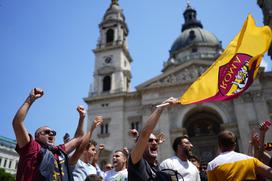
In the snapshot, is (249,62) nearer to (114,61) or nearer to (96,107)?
(96,107)

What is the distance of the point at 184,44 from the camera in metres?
46.2

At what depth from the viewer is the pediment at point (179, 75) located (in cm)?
2795

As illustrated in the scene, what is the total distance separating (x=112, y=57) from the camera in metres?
32.8

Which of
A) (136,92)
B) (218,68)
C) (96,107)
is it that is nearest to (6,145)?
(96,107)

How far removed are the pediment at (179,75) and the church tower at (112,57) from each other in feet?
12.6

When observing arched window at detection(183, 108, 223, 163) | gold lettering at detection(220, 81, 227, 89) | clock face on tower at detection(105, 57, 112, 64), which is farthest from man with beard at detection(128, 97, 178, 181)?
clock face on tower at detection(105, 57, 112, 64)

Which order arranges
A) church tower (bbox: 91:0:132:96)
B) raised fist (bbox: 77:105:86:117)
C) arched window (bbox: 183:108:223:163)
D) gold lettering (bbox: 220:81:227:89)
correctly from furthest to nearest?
church tower (bbox: 91:0:132:96) < arched window (bbox: 183:108:223:163) < gold lettering (bbox: 220:81:227:89) < raised fist (bbox: 77:105:86:117)

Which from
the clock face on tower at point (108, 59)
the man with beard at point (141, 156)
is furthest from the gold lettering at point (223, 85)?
the clock face on tower at point (108, 59)

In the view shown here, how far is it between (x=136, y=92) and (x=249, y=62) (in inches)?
949

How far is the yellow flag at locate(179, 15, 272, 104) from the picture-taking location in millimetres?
4500

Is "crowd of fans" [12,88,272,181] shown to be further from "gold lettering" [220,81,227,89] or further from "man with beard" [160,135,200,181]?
"gold lettering" [220,81,227,89]

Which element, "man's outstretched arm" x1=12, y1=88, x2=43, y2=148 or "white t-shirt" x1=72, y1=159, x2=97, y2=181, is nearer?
"man's outstretched arm" x1=12, y1=88, x2=43, y2=148

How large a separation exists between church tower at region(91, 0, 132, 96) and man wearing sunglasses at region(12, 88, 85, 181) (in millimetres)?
26113

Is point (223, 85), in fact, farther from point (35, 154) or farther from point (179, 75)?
point (179, 75)
